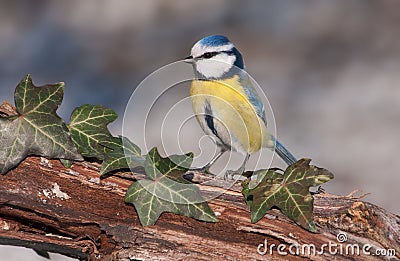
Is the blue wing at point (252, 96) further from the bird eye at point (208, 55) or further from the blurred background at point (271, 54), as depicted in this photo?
the blurred background at point (271, 54)

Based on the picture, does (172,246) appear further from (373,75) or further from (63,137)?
(373,75)

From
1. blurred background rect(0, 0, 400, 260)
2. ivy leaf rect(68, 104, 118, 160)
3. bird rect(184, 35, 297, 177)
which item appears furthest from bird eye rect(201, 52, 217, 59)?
blurred background rect(0, 0, 400, 260)

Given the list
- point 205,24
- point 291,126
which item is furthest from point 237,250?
point 205,24

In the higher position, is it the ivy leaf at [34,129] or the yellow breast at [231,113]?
the yellow breast at [231,113]

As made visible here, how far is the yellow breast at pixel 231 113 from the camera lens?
764 mm

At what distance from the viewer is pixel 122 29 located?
2045 mm

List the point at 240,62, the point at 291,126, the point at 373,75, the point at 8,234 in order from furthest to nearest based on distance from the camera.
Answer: the point at 373,75 → the point at 291,126 → the point at 240,62 → the point at 8,234

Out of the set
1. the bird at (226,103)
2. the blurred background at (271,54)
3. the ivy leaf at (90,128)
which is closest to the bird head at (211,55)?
the bird at (226,103)

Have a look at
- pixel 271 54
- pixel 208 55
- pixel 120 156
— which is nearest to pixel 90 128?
pixel 120 156

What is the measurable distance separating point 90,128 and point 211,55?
0.15 metres

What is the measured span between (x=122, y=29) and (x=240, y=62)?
128cm

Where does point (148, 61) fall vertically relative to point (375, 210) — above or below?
above

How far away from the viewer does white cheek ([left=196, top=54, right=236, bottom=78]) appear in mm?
772

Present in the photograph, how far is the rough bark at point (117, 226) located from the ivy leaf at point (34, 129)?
13 mm
